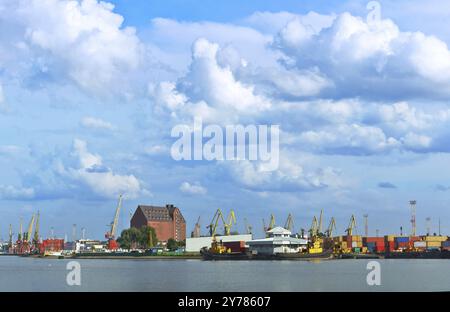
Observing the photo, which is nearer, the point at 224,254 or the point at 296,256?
the point at 296,256

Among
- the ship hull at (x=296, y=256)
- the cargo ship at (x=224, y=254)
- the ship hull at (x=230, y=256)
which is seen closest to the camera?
the ship hull at (x=296, y=256)

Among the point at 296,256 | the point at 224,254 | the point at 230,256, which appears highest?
the point at 224,254

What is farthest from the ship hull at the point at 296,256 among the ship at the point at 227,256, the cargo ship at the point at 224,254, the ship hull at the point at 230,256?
the cargo ship at the point at 224,254

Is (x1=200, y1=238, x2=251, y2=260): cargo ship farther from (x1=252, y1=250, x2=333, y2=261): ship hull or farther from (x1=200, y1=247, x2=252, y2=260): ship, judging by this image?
(x1=252, y1=250, x2=333, y2=261): ship hull

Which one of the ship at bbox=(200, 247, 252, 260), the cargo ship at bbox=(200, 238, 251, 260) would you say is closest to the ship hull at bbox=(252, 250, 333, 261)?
the ship at bbox=(200, 247, 252, 260)

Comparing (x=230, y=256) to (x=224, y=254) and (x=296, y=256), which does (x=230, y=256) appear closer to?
(x=224, y=254)

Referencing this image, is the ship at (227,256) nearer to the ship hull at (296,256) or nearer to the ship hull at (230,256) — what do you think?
the ship hull at (230,256)

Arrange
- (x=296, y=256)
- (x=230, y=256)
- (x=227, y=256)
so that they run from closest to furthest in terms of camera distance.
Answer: (x=296, y=256) → (x=227, y=256) → (x=230, y=256)

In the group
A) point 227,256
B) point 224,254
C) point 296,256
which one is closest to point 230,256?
point 227,256
